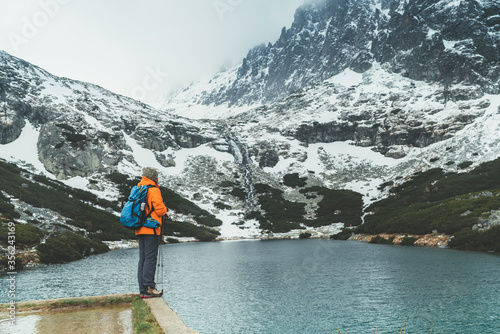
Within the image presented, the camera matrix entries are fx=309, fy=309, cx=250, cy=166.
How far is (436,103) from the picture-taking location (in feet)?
453

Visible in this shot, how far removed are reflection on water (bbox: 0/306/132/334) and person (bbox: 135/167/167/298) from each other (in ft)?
2.92

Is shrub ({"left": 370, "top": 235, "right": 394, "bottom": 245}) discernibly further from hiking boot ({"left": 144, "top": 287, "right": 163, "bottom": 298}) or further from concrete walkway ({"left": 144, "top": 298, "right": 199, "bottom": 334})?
concrete walkway ({"left": 144, "top": 298, "right": 199, "bottom": 334})

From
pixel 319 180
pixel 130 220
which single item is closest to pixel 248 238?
pixel 319 180

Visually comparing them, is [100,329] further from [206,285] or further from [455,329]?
[206,285]

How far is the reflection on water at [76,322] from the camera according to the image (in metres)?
6.01

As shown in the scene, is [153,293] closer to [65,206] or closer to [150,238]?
[150,238]

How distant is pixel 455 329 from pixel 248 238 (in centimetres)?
7214

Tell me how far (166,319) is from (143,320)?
19.1 inches

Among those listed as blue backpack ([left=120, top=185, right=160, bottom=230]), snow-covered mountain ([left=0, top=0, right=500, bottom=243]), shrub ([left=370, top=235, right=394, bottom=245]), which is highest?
snow-covered mountain ([left=0, top=0, right=500, bottom=243])

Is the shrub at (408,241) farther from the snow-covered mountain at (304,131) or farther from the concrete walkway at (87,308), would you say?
the concrete walkway at (87,308)

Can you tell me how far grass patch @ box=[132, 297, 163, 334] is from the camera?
5868 millimetres

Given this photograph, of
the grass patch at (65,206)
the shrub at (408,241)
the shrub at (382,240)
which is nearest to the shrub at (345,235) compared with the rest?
the shrub at (382,240)

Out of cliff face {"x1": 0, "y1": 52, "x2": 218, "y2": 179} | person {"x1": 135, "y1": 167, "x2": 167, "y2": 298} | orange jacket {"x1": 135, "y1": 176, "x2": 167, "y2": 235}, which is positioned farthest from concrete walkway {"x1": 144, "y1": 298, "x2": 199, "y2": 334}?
cliff face {"x1": 0, "y1": 52, "x2": 218, "y2": 179}

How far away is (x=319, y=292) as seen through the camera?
19.1m
